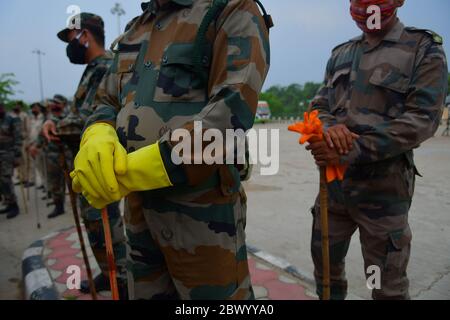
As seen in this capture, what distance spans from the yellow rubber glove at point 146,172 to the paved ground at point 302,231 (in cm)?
197

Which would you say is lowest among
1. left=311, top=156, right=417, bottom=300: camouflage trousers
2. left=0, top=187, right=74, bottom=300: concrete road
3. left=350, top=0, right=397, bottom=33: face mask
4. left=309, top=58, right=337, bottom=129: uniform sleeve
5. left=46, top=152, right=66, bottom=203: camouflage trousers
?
left=0, top=187, right=74, bottom=300: concrete road

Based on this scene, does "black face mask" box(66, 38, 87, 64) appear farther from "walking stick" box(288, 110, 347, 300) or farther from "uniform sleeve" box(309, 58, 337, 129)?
"walking stick" box(288, 110, 347, 300)

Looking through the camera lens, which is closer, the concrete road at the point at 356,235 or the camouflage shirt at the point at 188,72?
the camouflage shirt at the point at 188,72

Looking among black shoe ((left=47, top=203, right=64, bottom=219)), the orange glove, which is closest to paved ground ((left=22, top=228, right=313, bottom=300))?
the orange glove

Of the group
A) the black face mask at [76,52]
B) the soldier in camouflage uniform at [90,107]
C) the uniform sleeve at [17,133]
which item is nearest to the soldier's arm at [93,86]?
the soldier in camouflage uniform at [90,107]

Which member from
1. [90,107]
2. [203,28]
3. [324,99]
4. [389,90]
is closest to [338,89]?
[324,99]

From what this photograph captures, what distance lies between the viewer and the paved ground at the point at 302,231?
115 inches

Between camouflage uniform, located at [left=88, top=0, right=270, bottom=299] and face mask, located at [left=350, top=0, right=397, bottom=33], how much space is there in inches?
28.7

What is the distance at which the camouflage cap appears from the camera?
2.65 metres

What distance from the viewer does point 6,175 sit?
6.11m

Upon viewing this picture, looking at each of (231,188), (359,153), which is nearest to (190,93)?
(231,188)

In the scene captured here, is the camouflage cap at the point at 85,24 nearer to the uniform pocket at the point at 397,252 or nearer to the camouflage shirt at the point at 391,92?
the camouflage shirt at the point at 391,92
